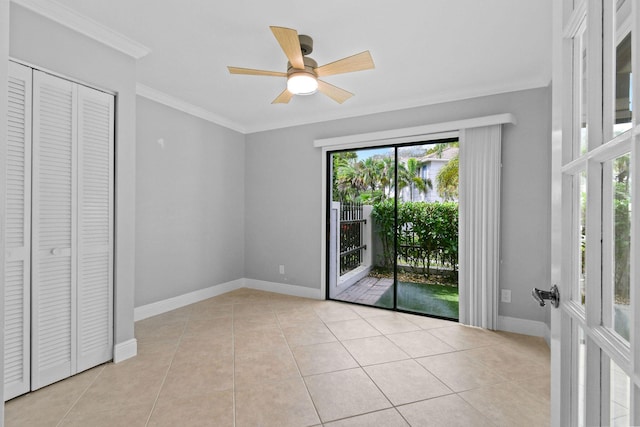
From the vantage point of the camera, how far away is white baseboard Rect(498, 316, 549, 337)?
9.71 feet

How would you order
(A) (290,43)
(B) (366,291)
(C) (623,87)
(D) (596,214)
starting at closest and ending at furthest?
(C) (623,87), (D) (596,214), (A) (290,43), (B) (366,291)

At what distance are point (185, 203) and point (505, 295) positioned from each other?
12.4 ft

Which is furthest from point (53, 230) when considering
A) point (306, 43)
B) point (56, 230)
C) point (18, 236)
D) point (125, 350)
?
point (306, 43)

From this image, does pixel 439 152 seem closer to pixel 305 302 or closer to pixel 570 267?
pixel 305 302

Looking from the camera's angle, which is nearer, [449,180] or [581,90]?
[581,90]

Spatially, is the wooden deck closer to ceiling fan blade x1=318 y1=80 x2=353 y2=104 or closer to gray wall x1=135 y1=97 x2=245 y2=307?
gray wall x1=135 y1=97 x2=245 y2=307

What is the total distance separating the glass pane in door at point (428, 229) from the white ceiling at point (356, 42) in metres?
0.68

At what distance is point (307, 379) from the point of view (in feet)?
7.19

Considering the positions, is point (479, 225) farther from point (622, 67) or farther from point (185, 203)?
point (185, 203)

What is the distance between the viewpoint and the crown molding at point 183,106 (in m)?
3.32

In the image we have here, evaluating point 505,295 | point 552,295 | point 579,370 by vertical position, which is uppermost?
point 552,295

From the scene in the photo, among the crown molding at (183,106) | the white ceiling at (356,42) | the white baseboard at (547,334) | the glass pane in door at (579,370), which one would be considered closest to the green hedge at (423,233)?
the white baseboard at (547,334)

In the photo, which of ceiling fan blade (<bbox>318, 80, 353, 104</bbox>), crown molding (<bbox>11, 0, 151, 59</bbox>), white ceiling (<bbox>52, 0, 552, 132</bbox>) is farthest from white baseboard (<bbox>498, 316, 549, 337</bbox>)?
crown molding (<bbox>11, 0, 151, 59</bbox>)

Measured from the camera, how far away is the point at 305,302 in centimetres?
402
